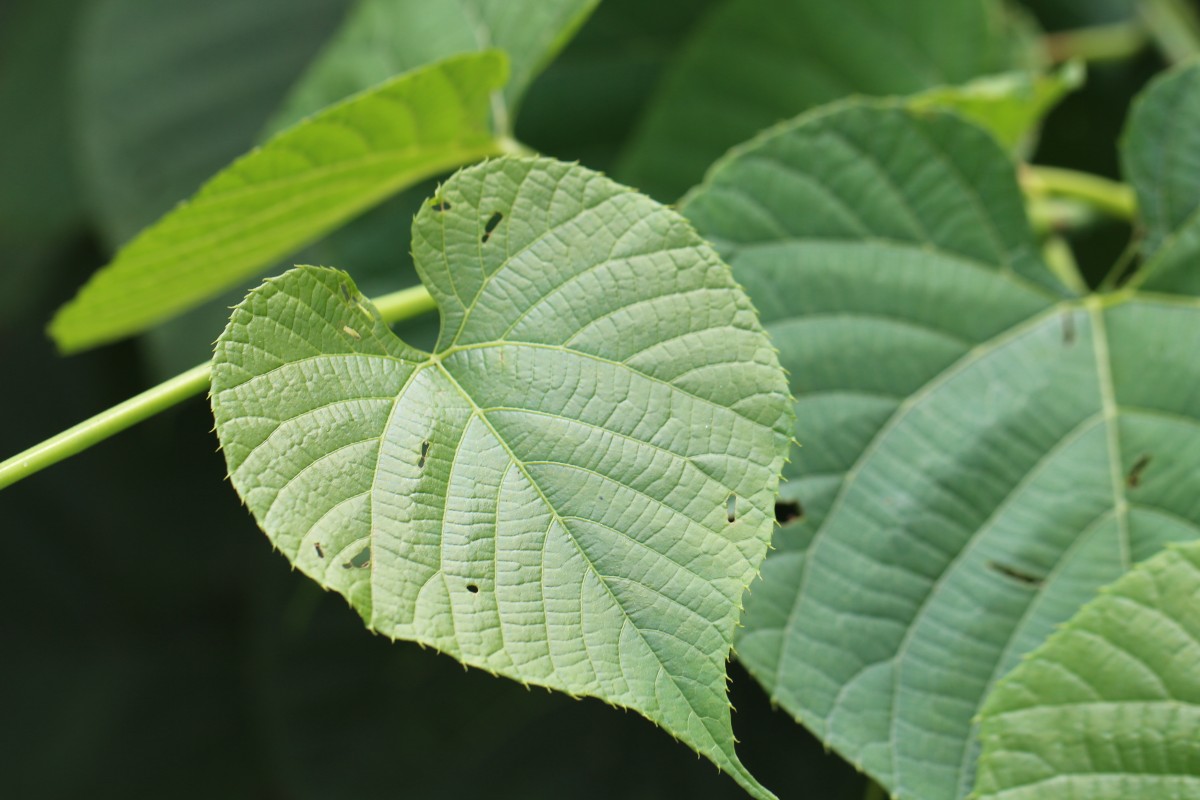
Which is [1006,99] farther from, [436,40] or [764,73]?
[436,40]

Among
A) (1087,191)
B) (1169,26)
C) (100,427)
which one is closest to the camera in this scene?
(100,427)

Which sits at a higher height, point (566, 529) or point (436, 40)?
point (436, 40)

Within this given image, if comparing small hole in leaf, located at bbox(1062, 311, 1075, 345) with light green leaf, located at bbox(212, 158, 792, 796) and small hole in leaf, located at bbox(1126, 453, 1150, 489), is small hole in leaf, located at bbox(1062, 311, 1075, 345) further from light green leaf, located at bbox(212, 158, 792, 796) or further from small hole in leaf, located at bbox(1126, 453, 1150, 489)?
light green leaf, located at bbox(212, 158, 792, 796)

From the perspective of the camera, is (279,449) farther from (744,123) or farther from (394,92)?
(744,123)

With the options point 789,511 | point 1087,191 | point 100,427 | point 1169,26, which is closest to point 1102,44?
point 1169,26

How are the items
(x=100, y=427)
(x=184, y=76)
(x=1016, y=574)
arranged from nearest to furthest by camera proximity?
(x=100, y=427) → (x=1016, y=574) → (x=184, y=76)

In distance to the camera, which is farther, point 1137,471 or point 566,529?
point 1137,471

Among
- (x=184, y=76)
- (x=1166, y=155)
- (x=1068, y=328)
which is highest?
(x=184, y=76)

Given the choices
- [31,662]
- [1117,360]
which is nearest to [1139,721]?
[1117,360]
